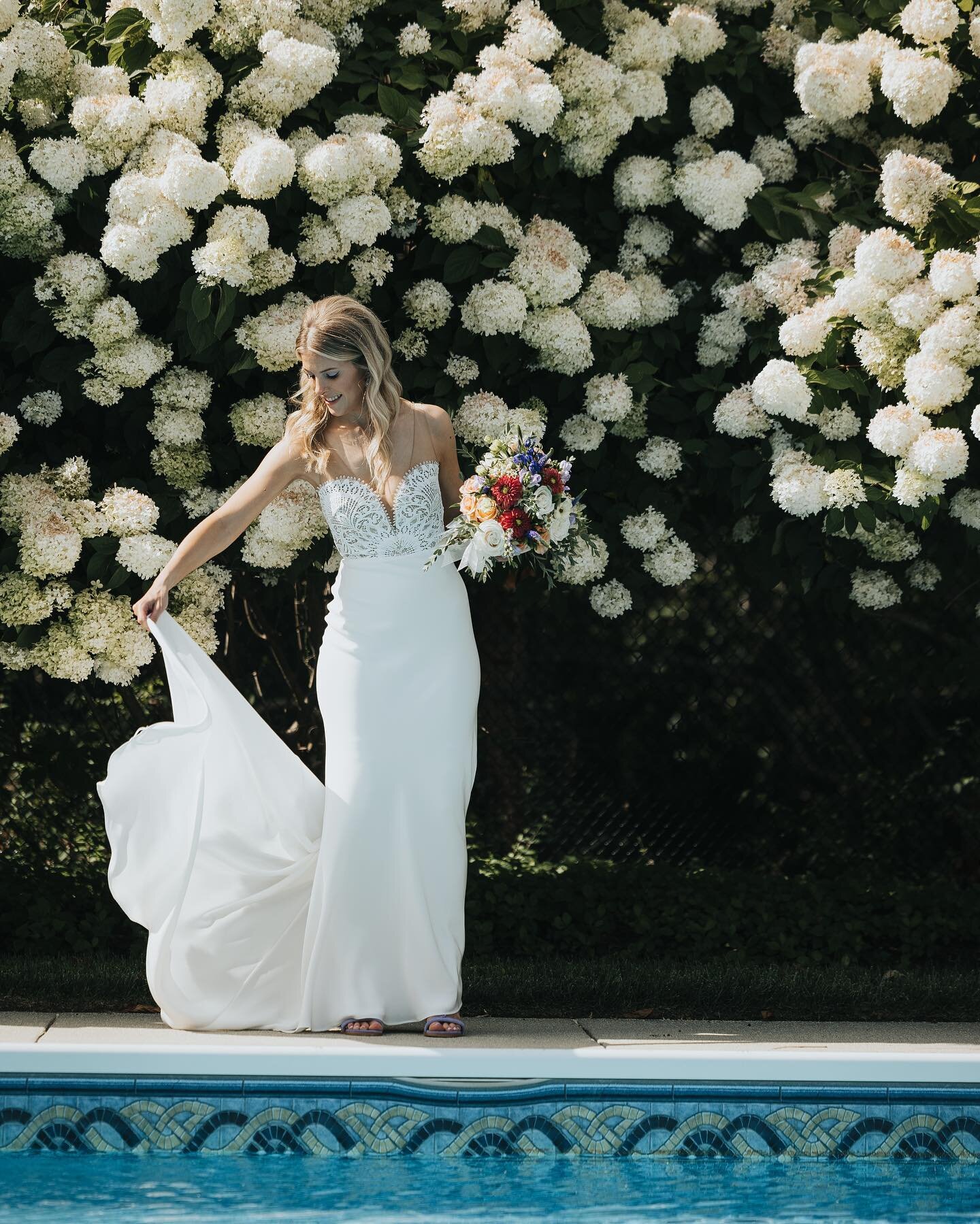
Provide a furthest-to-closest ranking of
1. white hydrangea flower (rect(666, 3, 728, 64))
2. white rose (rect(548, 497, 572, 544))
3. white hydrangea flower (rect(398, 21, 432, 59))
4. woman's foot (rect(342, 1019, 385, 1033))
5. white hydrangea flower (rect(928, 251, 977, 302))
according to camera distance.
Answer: white hydrangea flower (rect(666, 3, 728, 64)), white hydrangea flower (rect(398, 21, 432, 59)), white hydrangea flower (rect(928, 251, 977, 302)), woman's foot (rect(342, 1019, 385, 1033)), white rose (rect(548, 497, 572, 544))

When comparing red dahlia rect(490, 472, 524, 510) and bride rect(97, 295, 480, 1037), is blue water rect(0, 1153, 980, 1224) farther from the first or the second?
red dahlia rect(490, 472, 524, 510)

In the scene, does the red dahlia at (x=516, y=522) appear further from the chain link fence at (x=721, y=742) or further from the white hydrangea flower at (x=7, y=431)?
the chain link fence at (x=721, y=742)

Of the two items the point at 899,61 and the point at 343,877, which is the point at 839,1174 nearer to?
the point at 343,877

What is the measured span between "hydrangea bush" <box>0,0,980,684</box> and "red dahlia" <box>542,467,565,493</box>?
28cm

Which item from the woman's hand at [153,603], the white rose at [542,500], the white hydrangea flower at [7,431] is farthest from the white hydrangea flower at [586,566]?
the white hydrangea flower at [7,431]

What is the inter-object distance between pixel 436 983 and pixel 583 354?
1.99 metres

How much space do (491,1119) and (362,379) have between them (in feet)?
6.69

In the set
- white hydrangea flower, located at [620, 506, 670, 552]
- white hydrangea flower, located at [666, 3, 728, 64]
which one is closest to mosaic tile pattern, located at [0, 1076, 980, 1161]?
white hydrangea flower, located at [620, 506, 670, 552]

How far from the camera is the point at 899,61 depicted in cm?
495

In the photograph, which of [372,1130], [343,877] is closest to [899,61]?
[343,877]

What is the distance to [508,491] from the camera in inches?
169

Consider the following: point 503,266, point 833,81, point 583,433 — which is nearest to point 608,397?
point 583,433

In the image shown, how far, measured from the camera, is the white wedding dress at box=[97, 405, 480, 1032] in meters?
4.53

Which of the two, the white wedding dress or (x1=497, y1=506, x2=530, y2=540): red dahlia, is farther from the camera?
the white wedding dress
